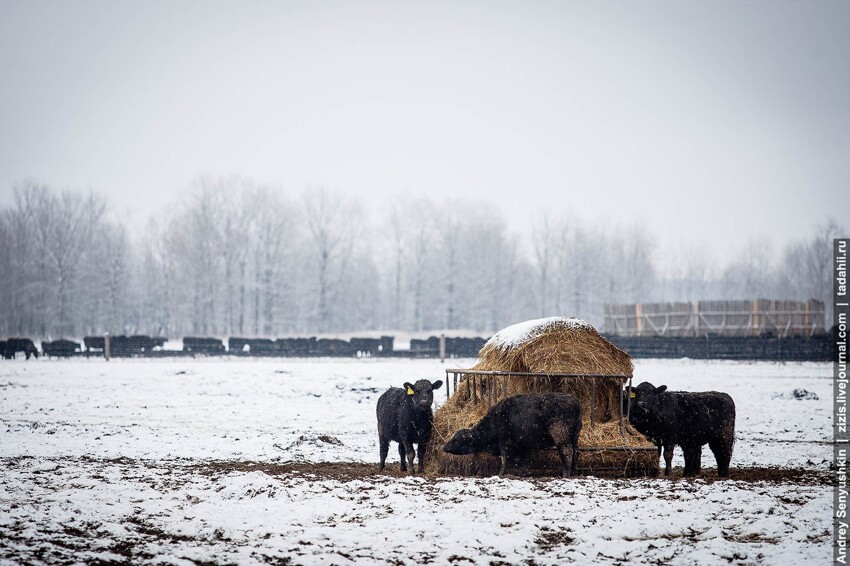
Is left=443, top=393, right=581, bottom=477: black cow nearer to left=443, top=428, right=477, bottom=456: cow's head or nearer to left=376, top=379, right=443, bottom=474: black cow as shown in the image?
left=443, top=428, right=477, bottom=456: cow's head

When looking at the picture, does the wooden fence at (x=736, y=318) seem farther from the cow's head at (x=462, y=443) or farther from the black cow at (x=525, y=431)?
the cow's head at (x=462, y=443)

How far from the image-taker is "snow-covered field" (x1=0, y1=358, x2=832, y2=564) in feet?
24.1

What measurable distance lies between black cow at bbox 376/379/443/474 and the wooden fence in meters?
35.6

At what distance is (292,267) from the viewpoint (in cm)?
7900

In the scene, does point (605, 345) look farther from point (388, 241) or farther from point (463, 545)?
point (388, 241)

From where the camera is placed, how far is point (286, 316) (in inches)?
3073

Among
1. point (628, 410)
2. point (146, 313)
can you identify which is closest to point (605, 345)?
point (628, 410)

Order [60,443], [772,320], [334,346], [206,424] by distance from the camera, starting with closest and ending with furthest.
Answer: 1. [60,443]
2. [206,424]
3. [334,346]
4. [772,320]

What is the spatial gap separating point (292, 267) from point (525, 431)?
69.3 metres

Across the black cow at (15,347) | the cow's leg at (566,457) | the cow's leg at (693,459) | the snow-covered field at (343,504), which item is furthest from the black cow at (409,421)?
the black cow at (15,347)

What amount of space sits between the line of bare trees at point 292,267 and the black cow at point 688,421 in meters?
58.0

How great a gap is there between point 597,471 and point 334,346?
93.6ft

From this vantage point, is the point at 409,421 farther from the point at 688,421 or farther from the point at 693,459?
the point at 693,459

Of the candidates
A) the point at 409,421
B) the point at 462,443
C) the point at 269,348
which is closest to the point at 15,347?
the point at 269,348
